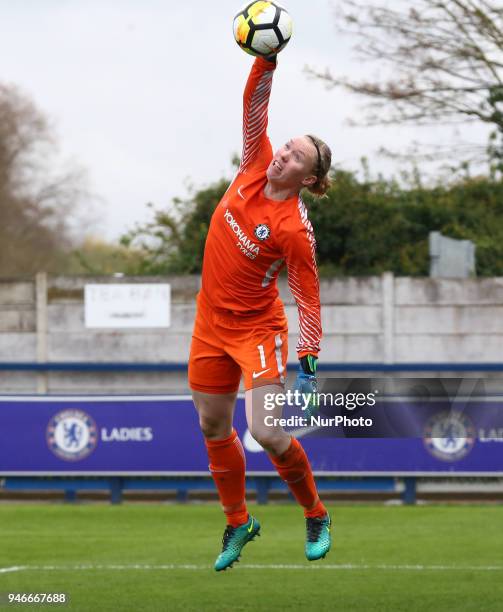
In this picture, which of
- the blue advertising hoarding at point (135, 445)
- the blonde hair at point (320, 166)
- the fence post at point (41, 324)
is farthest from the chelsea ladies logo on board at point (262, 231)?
the fence post at point (41, 324)

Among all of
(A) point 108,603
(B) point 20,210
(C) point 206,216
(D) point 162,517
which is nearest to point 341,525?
(D) point 162,517

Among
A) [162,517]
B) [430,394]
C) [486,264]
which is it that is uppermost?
[486,264]

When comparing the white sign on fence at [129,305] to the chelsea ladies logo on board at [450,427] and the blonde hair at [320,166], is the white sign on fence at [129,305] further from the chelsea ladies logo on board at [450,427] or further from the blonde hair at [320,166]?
the chelsea ladies logo on board at [450,427]

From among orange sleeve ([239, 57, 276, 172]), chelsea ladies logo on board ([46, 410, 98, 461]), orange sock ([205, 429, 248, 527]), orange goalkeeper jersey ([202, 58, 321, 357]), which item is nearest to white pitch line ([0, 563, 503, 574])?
orange sock ([205, 429, 248, 527])

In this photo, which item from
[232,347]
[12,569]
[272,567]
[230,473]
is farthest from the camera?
[272,567]

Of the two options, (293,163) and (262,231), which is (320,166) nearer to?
(293,163)

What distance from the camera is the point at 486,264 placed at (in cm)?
2392

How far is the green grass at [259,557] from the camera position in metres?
8.33

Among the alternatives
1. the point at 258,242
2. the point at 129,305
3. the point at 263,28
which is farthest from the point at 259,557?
the point at 129,305

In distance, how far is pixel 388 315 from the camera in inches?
798

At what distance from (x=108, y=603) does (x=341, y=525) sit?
5921 millimetres

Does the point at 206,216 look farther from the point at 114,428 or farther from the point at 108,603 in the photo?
the point at 108,603

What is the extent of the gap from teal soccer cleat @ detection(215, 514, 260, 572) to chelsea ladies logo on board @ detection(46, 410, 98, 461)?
8724mm

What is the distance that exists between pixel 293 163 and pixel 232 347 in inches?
43.6
